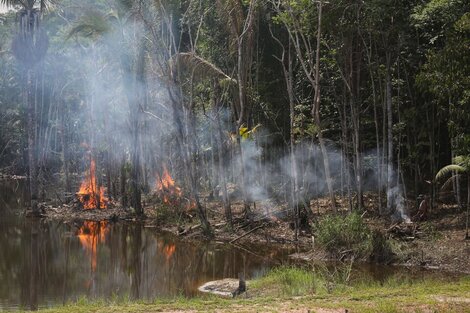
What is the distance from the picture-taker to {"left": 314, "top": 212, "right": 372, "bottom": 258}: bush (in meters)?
18.5

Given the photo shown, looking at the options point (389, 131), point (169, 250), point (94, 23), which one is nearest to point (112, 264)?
point (169, 250)

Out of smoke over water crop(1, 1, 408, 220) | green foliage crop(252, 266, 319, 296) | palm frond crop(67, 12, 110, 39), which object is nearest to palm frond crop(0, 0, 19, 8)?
smoke over water crop(1, 1, 408, 220)

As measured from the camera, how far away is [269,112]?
2958cm

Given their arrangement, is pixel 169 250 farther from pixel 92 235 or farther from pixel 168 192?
pixel 168 192

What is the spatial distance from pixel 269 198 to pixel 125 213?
25.1 ft

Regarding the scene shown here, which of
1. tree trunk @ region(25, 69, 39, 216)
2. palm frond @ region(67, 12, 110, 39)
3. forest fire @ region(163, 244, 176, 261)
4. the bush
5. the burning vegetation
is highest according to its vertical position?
palm frond @ region(67, 12, 110, 39)

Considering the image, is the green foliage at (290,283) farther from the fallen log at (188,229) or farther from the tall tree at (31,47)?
the tall tree at (31,47)

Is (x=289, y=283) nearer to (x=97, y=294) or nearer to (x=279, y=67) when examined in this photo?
(x=97, y=294)

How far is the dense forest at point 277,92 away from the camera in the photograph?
69.7ft

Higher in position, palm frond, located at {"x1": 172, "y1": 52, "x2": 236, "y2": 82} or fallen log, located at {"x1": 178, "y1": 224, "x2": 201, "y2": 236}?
palm frond, located at {"x1": 172, "y1": 52, "x2": 236, "y2": 82}

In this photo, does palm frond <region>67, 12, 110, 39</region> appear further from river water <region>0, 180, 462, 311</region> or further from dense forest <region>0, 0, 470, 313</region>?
river water <region>0, 180, 462, 311</region>

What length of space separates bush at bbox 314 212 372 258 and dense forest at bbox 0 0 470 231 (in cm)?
213

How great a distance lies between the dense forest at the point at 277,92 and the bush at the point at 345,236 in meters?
2.13

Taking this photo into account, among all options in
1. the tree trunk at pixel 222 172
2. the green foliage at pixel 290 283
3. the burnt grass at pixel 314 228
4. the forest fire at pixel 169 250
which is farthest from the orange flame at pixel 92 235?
the green foliage at pixel 290 283
